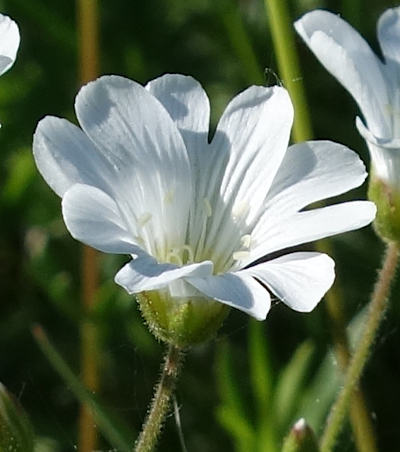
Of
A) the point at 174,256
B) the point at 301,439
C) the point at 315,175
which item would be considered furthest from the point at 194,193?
the point at 301,439

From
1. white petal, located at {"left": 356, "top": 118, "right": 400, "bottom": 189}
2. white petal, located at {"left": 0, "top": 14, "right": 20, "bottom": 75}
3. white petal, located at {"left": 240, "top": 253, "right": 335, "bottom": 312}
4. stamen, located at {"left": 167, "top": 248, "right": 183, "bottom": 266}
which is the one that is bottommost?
white petal, located at {"left": 356, "top": 118, "right": 400, "bottom": 189}

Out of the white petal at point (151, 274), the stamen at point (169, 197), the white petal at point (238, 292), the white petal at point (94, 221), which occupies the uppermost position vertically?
the white petal at point (94, 221)

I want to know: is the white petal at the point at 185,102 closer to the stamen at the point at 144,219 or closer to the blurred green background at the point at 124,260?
the stamen at the point at 144,219

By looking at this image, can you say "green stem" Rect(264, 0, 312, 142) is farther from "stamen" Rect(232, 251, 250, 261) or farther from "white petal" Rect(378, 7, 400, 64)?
"stamen" Rect(232, 251, 250, 261)

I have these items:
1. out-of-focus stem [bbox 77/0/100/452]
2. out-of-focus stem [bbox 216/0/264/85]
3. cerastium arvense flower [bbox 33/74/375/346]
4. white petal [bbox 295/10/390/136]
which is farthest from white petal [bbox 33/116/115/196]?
out-of-focus stem [bbox 216/0/264/85]

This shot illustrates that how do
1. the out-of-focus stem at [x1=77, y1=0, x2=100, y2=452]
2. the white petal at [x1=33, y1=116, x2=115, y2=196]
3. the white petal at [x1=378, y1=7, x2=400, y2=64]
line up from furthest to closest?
1. the out-of-focus stem at [x1=77, y1=0, x2=100, y2=452]
2. the white petal at [x1=378, y1=7, x2=400, y2=64]
3. the white petal at [x1=33, y1=116, x2=115, y2=196]

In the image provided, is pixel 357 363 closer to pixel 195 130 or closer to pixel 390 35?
pixel 195 130

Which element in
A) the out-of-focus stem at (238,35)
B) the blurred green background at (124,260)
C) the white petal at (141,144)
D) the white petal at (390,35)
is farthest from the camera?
the out-of-focus stem at (238,35)

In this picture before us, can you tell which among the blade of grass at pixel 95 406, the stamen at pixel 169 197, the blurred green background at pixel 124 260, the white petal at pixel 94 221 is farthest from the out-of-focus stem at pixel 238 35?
the white petal at pixel 94 221
